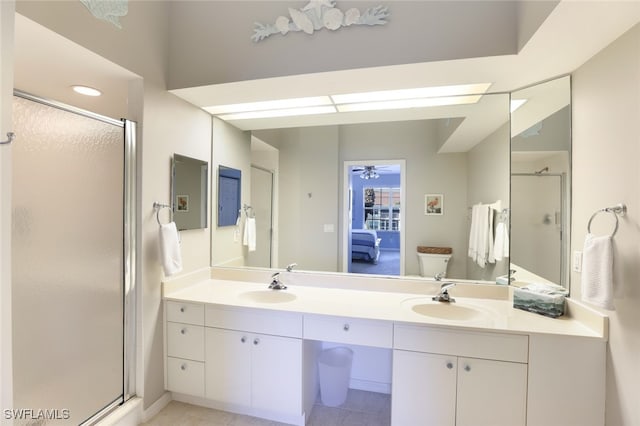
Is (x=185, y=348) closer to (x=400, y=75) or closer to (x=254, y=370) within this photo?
(x=254, y=370)

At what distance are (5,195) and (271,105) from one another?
5.45 ft

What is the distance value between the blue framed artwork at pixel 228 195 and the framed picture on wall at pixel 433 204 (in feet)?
5.16

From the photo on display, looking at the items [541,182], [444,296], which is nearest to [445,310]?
[444,296]

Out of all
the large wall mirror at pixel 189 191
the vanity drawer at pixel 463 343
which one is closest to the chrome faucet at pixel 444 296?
the vanity drawer at pixel 463 343

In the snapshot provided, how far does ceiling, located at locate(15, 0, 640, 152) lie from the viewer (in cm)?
121

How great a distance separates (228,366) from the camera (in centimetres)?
185

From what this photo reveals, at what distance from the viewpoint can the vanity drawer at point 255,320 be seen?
1.73 metres

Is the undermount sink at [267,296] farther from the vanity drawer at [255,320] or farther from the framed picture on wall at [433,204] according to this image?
the framed picture on wall at [433,204]

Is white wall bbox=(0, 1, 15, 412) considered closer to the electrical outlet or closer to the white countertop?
the white countertop

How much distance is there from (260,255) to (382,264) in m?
1.03

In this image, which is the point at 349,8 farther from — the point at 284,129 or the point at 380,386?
the point at 380,386

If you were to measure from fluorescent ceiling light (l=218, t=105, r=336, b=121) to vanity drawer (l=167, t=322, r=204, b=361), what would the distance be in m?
1.64

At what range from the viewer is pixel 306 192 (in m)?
2.43

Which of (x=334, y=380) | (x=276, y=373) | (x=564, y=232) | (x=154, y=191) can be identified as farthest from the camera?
(x=334, y=380)
